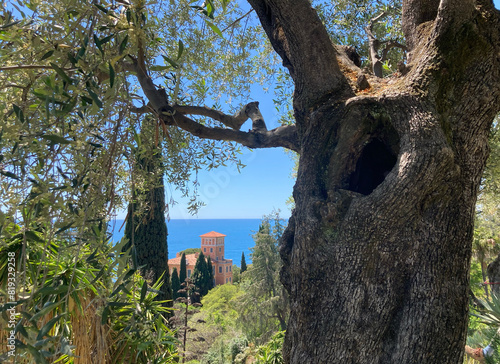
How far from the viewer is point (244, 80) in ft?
17.1

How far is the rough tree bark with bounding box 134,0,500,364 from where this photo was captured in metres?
2.06

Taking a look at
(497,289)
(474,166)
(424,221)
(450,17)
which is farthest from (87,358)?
(497,289)

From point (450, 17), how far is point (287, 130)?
1.70 meters

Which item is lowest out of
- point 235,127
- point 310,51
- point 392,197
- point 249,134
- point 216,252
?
point 216,252

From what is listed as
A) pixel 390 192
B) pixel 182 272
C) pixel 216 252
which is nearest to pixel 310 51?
pixel 390 192

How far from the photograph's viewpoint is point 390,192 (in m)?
2.14

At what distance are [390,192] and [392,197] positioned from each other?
0.03m

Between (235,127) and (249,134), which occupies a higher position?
(235,127)

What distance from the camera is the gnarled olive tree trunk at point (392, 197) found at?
2062 mm

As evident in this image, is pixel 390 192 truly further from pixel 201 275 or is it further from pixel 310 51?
pixel 201 275

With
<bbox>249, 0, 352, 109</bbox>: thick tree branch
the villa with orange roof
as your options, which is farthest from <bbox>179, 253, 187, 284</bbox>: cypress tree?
<bbox>249, 0, 352, 109</bbox>: thick tree branch

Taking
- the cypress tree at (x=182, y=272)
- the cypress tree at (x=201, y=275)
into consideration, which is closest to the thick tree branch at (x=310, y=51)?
the cypress tree at (x=201, y=275)

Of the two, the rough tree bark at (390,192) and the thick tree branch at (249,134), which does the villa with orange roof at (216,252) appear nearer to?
the thick tree branch at (249,134)

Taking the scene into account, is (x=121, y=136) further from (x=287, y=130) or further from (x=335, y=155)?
(x=287, y=130)
